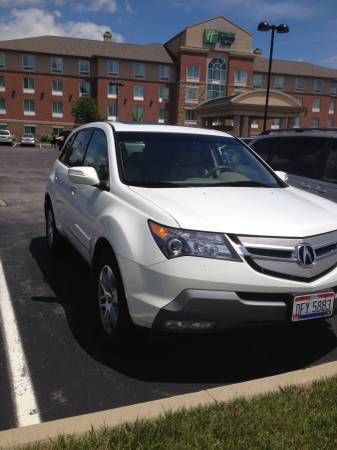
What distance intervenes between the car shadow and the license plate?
0.09 metres

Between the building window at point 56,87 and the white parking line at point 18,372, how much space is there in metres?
66.9

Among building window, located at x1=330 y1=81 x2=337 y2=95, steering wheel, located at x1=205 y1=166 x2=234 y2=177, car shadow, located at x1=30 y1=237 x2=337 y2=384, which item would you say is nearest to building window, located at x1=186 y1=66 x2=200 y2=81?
building window, located at x1=330 y1=81 x2=337 y2=95

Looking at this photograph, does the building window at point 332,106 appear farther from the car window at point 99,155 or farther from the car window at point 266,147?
the car window at point 99,155

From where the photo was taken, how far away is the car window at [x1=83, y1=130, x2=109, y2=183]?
14.3 feet

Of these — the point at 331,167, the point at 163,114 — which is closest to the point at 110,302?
the point at 331,167

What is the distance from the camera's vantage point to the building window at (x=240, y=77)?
69.4 meters

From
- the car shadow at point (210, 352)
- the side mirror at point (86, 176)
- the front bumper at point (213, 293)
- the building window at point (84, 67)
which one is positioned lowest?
the car shadow at point (210, 352)

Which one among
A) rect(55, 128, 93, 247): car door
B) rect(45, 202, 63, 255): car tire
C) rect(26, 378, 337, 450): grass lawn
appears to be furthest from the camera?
rect(45, 202, 63, 255): car tire

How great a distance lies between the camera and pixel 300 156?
22.0 ft

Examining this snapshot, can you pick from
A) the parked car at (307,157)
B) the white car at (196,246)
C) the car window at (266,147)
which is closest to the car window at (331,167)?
the parked car at (307,157)

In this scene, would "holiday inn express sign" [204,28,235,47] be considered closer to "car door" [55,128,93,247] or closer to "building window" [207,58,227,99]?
"building window" [207,58,227,99]

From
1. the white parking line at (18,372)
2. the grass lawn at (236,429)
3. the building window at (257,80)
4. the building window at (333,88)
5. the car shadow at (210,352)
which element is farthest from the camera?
the building window at (333,88)

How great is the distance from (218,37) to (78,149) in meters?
67.5

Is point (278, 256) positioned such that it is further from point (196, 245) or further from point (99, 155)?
point (99, 155)
